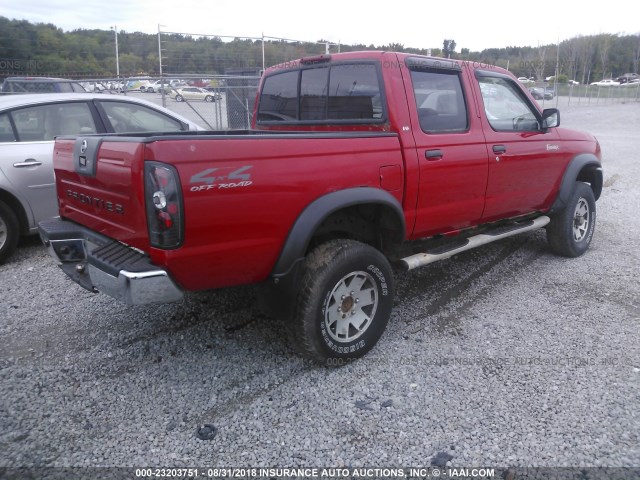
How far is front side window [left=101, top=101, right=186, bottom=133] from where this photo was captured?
5.76 metres

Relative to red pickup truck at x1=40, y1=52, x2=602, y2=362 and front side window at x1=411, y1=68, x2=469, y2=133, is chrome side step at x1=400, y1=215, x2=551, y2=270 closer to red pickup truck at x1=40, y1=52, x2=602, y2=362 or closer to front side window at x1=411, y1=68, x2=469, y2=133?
red pickup truck at x1=40, y1=52, x2=602, y2=362

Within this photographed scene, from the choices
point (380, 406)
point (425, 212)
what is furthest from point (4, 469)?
point (425, 212)

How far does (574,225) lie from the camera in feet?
18.2

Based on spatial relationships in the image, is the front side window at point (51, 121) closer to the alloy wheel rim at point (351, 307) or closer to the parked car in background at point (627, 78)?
the alloy wheel rim at point (351, 307)

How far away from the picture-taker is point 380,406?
9.78ft

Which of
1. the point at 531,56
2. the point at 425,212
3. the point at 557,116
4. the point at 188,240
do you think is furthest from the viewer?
the point at 531,56

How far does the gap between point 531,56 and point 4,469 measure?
43046mm

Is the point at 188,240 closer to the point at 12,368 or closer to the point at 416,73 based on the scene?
the point at 12,368

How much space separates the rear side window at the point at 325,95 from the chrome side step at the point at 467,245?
3.48 ft

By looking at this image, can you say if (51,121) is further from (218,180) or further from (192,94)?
(192,94)

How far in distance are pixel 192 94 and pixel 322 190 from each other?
10.2m

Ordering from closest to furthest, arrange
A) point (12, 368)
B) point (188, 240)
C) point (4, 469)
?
point (4, 469) → point (188, 240) → point (12, 368)

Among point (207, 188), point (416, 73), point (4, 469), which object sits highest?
point (416, 73)

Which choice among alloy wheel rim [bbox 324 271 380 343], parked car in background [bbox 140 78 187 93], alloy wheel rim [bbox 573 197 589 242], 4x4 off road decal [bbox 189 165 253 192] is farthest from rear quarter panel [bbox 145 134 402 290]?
parked car in background [bbox 140 78 187 93]
